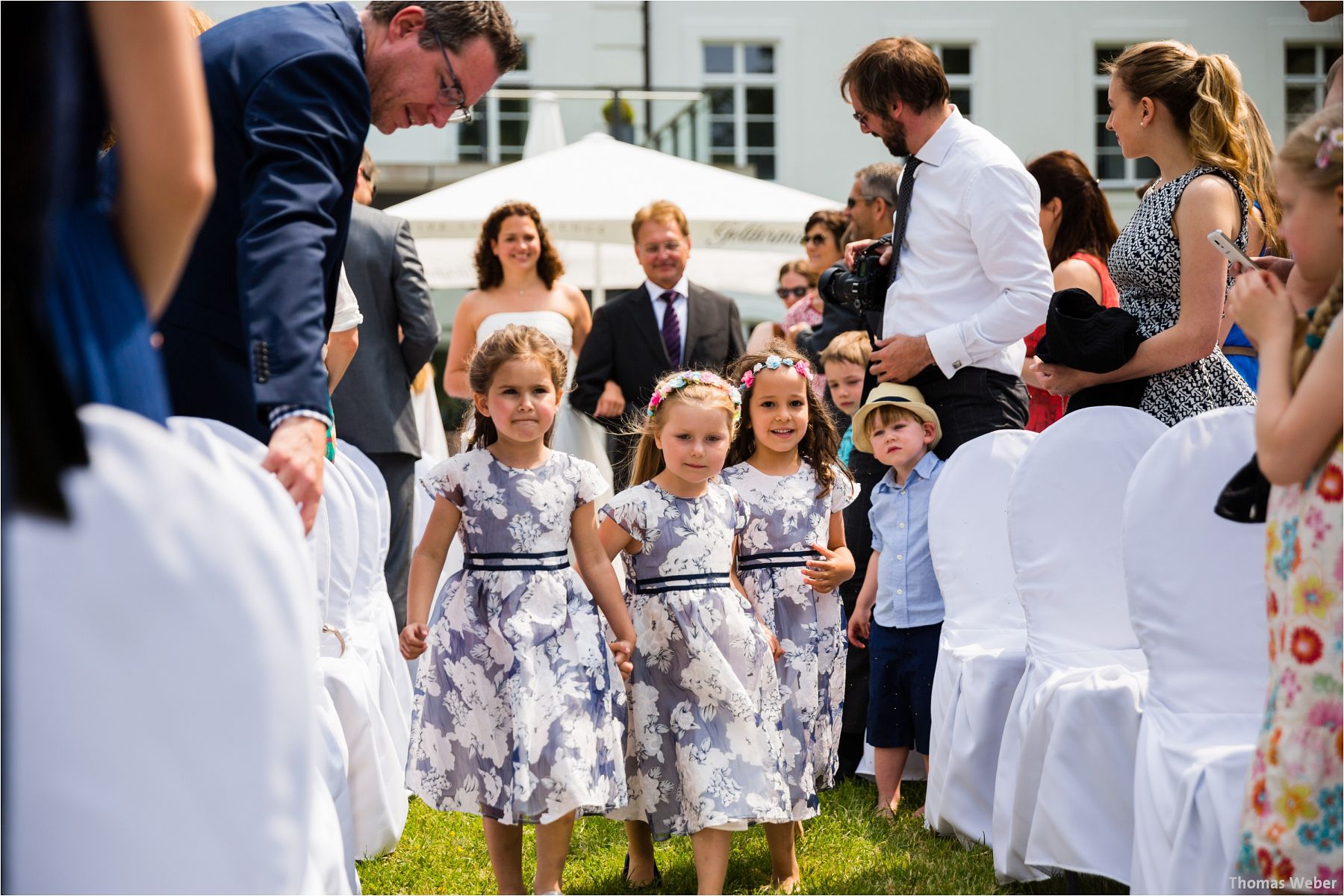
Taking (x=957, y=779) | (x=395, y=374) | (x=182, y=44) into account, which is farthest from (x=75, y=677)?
(x=395, y=374)

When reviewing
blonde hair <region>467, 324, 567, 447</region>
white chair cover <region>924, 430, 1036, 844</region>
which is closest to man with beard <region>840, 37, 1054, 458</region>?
white chair cover <region>924, 430, 1036, 844</region>

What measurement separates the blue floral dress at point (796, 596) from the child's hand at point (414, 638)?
1.01 m

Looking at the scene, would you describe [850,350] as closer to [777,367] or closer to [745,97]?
[777,367]

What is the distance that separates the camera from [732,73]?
2025 centimetres

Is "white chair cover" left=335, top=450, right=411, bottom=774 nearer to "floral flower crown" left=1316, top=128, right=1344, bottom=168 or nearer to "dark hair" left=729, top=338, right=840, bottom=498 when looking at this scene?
"dark hair" left=729, top=338, right=840, bottom=498

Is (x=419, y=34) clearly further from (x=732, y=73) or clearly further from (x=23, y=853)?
(x=732, y=73)

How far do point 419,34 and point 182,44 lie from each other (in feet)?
4.51

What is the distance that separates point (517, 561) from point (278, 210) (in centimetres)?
152

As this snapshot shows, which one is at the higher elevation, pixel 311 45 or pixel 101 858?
pixel 311 45

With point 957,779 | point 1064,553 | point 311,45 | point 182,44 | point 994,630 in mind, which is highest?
point 311,45

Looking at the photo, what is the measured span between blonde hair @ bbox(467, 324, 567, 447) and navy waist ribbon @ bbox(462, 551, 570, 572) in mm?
333

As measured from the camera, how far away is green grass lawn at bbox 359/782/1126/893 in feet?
11.5

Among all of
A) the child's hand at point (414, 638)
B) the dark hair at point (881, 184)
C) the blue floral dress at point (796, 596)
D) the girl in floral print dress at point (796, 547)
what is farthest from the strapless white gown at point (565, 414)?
the child's hand at point (414, 638)

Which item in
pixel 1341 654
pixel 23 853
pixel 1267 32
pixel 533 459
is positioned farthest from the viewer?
pixel 1267 32
